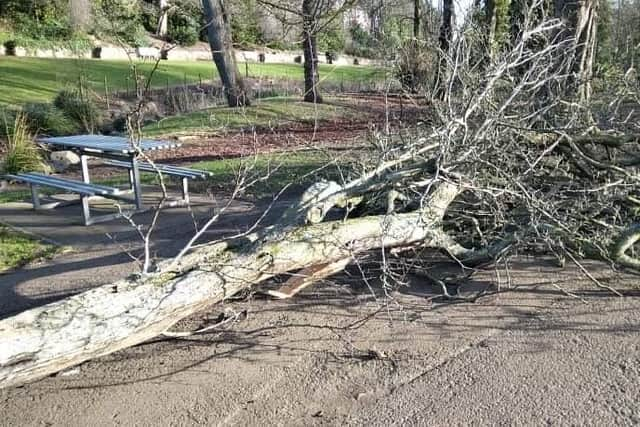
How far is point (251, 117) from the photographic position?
1614 centimetres

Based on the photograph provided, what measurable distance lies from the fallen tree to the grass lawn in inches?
486

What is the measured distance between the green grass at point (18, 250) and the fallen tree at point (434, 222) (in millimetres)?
2671

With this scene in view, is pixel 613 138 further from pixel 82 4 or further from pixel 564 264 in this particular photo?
pixel 82 4

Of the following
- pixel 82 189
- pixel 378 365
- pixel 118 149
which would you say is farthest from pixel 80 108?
pixel 378 365

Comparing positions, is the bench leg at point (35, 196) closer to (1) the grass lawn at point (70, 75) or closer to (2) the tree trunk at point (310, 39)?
(2) the tree trunk at point (310, 39)

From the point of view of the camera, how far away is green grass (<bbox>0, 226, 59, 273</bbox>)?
17.8 feet

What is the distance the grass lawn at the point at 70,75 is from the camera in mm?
19703

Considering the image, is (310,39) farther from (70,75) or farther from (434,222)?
(70,75)

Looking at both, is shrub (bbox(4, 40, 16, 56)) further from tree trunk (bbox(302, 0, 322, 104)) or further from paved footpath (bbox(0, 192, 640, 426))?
paved footpath (bbox(0, 192, 640, 426))

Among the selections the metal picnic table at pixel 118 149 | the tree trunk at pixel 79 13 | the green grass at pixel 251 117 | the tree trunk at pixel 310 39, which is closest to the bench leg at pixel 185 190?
the metal picnic table at pixel 118 149

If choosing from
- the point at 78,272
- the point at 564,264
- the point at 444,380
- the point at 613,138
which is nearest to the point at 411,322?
the point at 444,380

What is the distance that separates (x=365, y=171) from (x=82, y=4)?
95.6ft

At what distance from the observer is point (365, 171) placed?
201 inches

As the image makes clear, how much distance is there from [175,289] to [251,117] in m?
13.4
